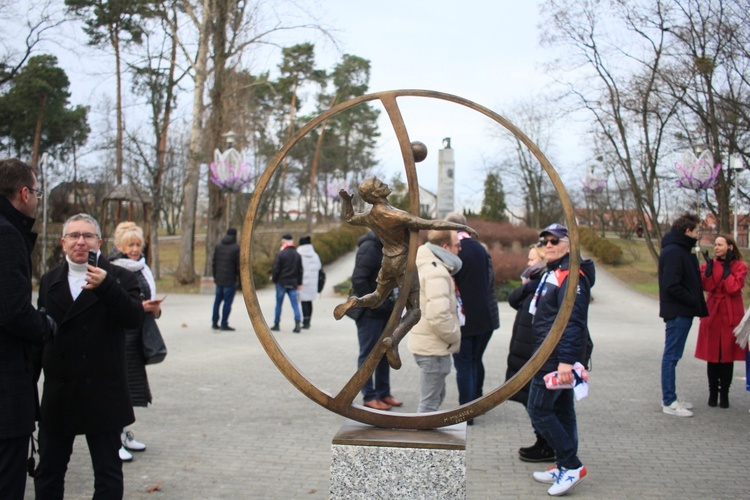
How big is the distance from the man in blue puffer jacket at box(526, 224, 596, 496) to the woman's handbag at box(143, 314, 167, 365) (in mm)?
2810

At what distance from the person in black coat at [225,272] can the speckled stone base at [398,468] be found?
31.9ft

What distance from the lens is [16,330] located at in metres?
3.44

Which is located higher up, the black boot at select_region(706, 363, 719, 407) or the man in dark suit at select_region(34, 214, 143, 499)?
the man in dark suit at select_region(34, 214, 143, 499)

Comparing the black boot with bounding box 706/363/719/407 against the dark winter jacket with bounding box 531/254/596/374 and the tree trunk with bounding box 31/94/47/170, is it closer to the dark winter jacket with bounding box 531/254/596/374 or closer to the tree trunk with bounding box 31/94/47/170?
the dark winter jacket with bounding box 531/254/596/374

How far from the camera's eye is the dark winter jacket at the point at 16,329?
11.1 feet

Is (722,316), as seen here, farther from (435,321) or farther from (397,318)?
(397,318)

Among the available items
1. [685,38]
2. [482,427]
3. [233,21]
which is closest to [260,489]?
[482,427]

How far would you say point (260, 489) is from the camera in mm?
5145

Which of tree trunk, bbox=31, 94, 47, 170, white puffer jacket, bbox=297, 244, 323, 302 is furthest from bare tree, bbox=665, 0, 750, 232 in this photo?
tree trunk, bbox=31, 94, 47, 170

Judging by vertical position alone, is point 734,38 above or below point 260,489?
above

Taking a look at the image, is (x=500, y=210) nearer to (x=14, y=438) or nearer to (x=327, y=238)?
(x=327, y=238)

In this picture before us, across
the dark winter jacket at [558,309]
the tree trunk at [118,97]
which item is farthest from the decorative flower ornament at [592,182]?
the dark winter jacket at [558,309]

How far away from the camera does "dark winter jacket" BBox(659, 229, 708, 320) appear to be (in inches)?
280

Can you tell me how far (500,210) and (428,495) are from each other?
43889 mm
